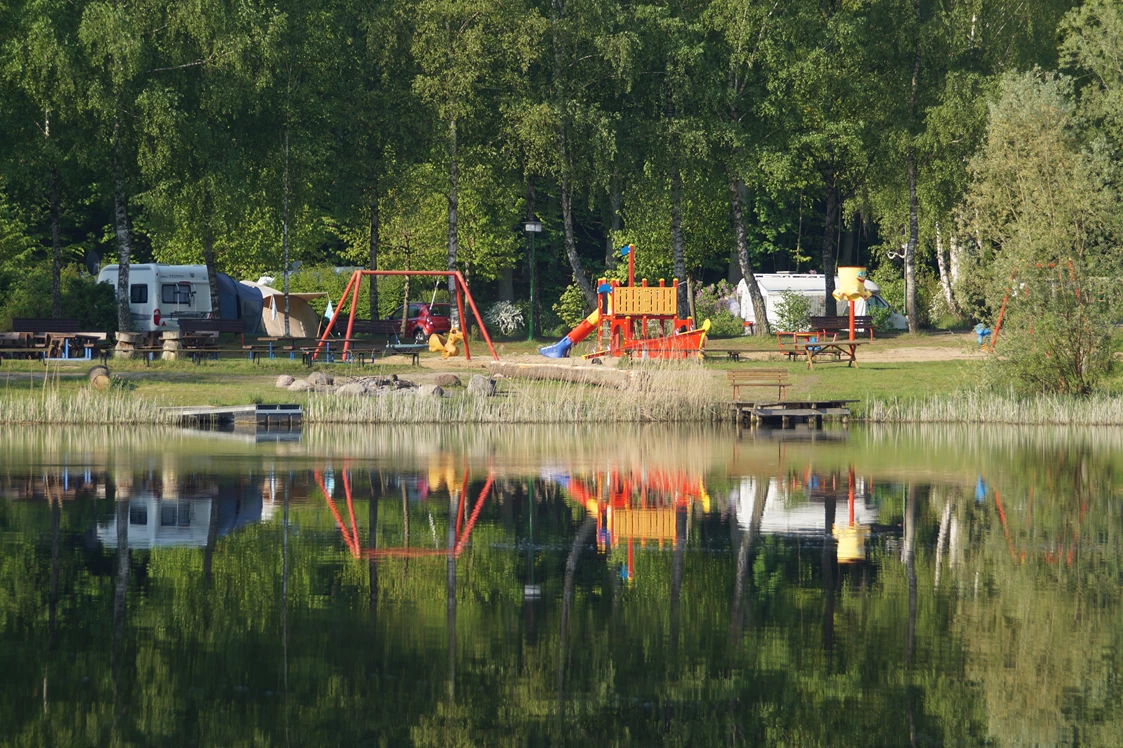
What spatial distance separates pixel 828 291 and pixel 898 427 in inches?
796

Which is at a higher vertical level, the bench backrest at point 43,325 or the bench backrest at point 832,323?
the bench backrest at point 43,325

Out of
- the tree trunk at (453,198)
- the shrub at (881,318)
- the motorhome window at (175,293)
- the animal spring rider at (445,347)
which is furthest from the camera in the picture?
the shrub at (881,318)

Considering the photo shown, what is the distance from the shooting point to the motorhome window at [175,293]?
55125mm

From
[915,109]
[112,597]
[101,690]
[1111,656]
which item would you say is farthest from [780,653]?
[915,109]

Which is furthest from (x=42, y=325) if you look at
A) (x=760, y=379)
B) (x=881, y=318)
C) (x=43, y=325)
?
(x=881, y=318)

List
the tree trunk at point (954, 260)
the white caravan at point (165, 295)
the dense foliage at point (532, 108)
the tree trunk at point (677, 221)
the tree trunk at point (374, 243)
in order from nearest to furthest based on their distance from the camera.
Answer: the dense foliage at point (532, 108)
the tree trunk at point (954, 260)
the tree trunk at point (677, 221)
the tree trunk at point (374, 243)
the white caravan at point (165, 295)

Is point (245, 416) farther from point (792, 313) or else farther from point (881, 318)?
point (881, 318)

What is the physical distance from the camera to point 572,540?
19406mm

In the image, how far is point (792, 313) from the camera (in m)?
56.7

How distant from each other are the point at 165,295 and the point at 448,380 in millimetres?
18308

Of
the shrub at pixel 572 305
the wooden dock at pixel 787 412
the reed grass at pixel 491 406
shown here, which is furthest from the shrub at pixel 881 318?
the reed grass at pixel 491 406

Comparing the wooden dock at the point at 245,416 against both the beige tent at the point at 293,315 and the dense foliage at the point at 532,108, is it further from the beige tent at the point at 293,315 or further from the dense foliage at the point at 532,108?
the beige tent at the point at 293,315

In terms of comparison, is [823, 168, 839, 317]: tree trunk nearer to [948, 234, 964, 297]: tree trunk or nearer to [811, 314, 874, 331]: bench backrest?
[811, 314, 874, 331]: bench backrest

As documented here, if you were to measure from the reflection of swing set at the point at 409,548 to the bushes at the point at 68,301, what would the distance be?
2757 centimetres
